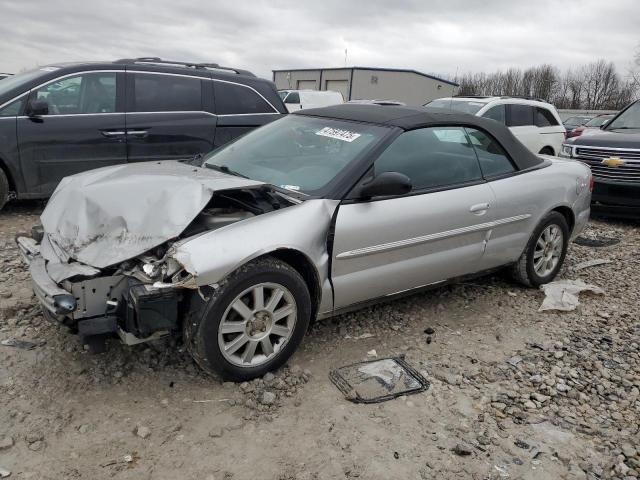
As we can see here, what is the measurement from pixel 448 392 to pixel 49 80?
525 cm

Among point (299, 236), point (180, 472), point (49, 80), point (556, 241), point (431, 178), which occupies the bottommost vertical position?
point (180, 472)

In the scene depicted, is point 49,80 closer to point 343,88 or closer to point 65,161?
point 65,161

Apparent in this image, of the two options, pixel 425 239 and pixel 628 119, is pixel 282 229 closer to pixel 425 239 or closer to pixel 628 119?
pixel 425 239

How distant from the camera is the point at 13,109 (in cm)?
565

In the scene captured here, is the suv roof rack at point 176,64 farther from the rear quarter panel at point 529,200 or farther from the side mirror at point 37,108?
the rear quarter panel at point 529,200

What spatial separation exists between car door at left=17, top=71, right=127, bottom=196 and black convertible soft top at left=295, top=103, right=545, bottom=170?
9.13ft

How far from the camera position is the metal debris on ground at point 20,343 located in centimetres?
327

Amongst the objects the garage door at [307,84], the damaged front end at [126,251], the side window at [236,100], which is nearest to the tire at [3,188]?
the side window at [236,100]

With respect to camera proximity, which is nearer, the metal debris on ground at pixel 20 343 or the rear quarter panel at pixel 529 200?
the metal debris on ground at pixel 20 343

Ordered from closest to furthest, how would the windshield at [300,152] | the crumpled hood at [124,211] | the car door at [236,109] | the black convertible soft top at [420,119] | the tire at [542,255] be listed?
the crumpled hood at [124,211], the windshield at [300,152], the black convertible soft top at [420,119], the tire at [542,255], the car door at [236,109]

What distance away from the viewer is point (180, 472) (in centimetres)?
Result: 238

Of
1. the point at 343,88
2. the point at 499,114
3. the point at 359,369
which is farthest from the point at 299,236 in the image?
the point at 343,88

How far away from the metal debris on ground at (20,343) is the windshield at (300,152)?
166cm

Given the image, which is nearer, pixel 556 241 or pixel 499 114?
pixel 556 241
